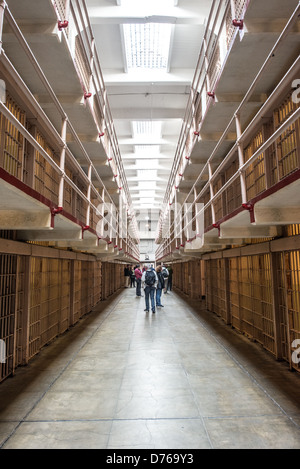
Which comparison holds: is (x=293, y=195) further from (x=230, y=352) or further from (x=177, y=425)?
(x=230, y=352)

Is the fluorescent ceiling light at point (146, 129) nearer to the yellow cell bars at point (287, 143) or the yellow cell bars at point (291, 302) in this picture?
the yellow cell bars at point (287, 143)

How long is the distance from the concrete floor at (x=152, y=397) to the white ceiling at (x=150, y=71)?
7.47 m

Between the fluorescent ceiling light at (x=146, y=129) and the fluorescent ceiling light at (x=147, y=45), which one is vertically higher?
the fluorescent ceiling light at (x=147, y=45)

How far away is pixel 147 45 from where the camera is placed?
827 centimetres

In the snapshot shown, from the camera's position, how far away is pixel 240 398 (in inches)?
141

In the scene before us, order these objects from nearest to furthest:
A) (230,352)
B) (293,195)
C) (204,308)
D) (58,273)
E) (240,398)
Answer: (293,195), (240,398), (230,352), (58,273), (204,308)

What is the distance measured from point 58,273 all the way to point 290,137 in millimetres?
5424

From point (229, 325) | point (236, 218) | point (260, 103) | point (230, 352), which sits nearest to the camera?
point (236, 218)

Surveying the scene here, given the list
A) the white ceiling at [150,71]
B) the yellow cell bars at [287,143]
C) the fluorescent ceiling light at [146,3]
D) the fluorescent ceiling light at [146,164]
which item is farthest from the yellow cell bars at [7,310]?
the fluorescent ceiling light at [146,164]

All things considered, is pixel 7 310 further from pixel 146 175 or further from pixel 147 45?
pixel 146 175

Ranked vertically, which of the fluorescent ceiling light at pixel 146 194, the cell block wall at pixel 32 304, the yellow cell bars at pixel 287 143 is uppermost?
the fluorescent ceiling light at pixel 146 194

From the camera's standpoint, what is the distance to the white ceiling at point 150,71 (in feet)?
22.7

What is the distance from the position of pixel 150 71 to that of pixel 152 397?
8.90 meters

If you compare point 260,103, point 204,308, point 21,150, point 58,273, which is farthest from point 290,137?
point 204,308
